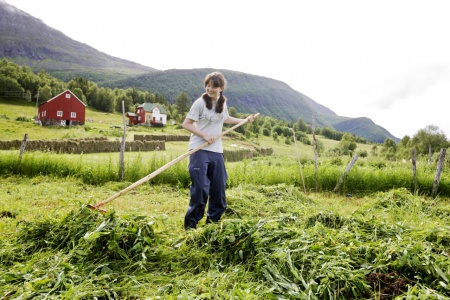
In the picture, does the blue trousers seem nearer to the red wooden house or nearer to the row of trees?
the row of trees

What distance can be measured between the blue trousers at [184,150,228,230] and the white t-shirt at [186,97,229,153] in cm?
10

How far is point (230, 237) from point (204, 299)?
0.70m

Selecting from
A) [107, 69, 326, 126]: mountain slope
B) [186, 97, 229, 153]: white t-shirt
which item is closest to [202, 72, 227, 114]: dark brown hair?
[186, 97, 229, 153]: white t-shirt

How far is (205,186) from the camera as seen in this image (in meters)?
3.14

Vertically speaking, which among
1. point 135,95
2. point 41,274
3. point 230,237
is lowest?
point 41,274

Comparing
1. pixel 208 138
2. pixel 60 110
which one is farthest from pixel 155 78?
pixel 208 138

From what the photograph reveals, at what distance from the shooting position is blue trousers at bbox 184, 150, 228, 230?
10.3 feet

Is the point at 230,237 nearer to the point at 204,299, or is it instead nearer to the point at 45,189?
the point at 204,299

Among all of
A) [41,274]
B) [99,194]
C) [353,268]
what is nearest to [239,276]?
[353,268]

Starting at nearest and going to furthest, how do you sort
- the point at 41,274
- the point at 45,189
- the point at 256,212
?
the point at 41,274 → the point at 256,212 → the point at 45,189

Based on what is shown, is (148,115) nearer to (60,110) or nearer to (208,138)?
(60,110)

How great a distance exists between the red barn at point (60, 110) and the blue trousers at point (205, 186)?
1508 inches

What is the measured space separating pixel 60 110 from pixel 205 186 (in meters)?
39.1

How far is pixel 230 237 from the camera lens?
2.53m
